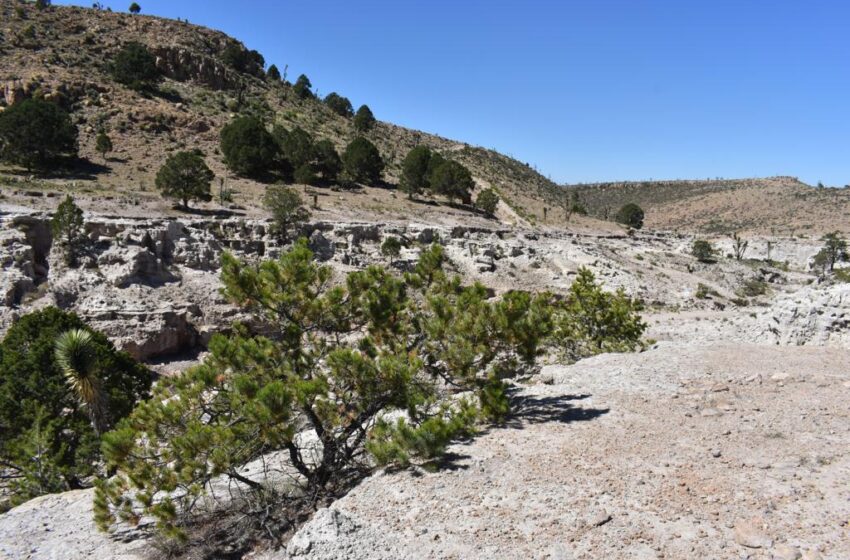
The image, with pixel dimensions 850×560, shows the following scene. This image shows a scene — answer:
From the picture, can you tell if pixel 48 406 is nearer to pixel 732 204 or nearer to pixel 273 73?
pixel 273 73

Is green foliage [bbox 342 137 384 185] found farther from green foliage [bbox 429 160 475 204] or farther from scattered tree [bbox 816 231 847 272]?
scattered tree [bbox 816 231 847 272]

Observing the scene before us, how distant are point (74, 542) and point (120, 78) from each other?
56.1 meters

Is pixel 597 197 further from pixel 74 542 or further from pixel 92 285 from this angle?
pixel 74 542

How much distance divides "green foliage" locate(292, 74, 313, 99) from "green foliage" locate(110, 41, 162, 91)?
74.5ft

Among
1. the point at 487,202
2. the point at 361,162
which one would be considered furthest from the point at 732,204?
the point at 361,162

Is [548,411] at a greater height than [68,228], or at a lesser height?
lesser

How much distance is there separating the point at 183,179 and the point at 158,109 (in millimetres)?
23836

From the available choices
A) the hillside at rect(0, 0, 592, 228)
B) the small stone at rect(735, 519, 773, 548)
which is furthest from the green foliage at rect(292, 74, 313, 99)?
the small stone at rect(735, 519, 773, 548)

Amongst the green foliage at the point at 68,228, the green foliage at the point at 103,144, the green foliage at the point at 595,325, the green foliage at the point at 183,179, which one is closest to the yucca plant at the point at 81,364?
the green foliage at the point at 595,325

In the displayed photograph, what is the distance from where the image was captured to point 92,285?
74.4 feet

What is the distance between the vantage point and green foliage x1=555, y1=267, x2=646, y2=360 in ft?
57.3

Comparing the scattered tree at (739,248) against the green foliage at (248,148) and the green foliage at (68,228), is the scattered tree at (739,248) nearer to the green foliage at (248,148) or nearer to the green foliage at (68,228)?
the green foliage at (248,148)

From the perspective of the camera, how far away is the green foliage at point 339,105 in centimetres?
7319

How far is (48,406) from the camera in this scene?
13023 mm
